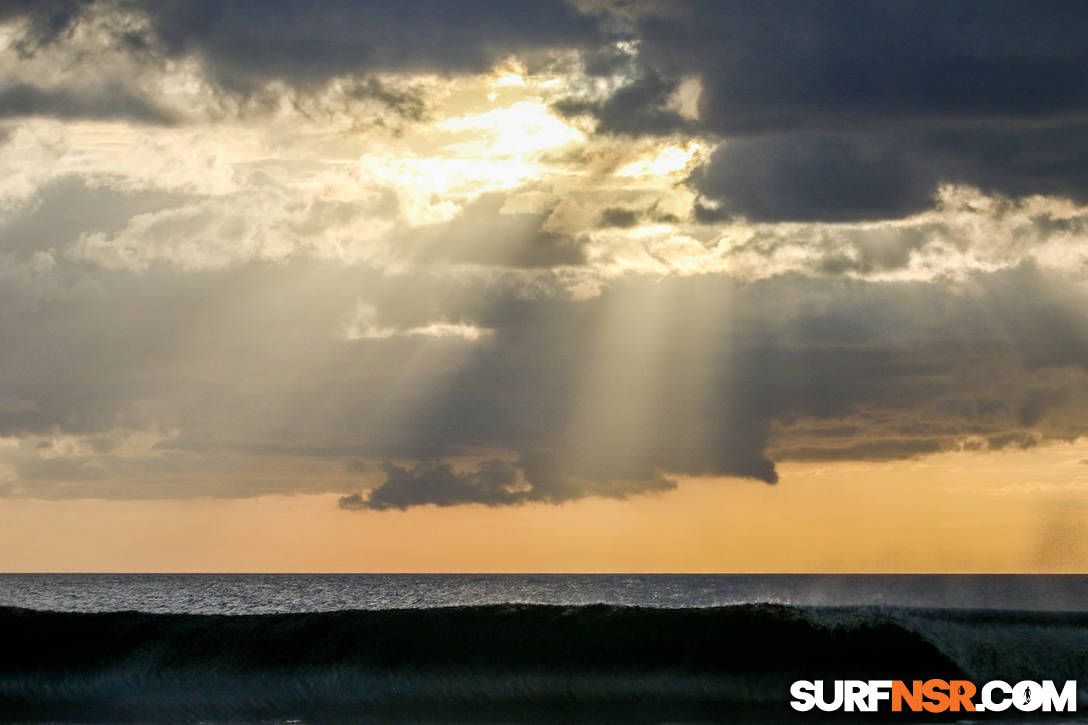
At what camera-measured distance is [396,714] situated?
3184 cm

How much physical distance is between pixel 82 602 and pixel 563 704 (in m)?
88.5

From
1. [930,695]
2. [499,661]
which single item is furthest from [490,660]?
[930,695]

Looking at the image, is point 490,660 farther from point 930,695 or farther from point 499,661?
point 930,695

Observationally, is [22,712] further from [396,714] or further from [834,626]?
[834,626]

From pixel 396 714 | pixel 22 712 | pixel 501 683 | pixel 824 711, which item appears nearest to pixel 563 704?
pixel 501 683

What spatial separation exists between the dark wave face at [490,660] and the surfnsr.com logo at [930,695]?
0.41m

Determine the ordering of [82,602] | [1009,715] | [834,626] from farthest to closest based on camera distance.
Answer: [82,602] → [834,626] → [1009,715]

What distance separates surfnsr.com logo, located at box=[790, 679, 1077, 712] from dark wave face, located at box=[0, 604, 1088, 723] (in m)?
0.41

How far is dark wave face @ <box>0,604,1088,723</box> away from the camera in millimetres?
32438

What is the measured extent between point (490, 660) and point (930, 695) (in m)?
11.4

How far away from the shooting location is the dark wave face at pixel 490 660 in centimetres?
3244

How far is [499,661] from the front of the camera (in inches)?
1369

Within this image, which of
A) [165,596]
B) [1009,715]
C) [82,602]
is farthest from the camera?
[165,596]

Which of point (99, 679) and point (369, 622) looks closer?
point (99, 679)
